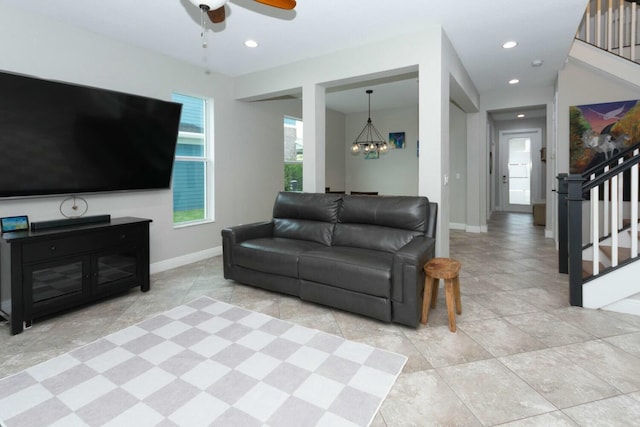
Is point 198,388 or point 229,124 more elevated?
point 229,124

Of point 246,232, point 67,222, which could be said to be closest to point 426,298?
point 246,232

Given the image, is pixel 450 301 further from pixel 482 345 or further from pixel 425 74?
pixel 425 74

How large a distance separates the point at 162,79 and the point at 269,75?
1347 millimetres

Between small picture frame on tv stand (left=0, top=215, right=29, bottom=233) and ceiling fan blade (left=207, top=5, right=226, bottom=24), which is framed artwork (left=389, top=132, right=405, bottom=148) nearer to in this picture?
ceiling fan blade (left=207, top=5, right=226, bottom=24)

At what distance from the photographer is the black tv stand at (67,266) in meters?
2.51

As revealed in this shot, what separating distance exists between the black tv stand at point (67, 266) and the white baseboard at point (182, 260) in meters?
0.71

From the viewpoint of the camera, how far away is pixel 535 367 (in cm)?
203

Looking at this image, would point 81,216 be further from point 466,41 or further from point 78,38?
point 466,41

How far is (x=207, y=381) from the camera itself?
190cm

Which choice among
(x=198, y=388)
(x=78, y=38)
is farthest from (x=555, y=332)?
(x=78, y=38)

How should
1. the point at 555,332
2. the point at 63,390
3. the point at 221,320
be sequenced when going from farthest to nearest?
the point at 221,320 → the point at 555,332 → the point at 63,390

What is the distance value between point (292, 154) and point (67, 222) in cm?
419

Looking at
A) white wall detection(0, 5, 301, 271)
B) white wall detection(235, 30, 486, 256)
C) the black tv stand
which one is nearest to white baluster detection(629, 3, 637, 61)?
white wall detection(235, 30, 486, 256)

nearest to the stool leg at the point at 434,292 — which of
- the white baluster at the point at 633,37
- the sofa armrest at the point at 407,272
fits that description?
the sofa armrest at the point at 407,272
